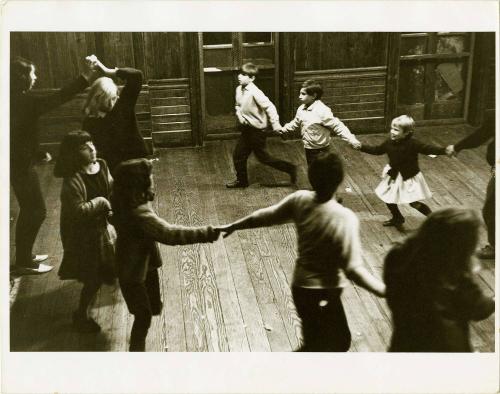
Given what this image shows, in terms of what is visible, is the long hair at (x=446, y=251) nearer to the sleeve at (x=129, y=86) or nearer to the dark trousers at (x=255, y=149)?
the dark trousers at (x=255, y=149)

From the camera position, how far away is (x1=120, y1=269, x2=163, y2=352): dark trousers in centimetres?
315

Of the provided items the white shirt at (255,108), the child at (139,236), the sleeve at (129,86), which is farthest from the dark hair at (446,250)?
the sleeve at (129,86)

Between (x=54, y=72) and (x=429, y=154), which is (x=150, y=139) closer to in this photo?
(x=54, y=72)

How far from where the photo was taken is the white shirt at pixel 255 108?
3729mm

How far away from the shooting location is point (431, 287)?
115 inches

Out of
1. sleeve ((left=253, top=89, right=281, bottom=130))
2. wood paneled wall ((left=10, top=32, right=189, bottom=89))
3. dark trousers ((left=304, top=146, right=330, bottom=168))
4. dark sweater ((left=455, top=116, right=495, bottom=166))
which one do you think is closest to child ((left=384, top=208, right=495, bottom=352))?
dark sweater ((left=455, top=116, right=495, bottom=166))

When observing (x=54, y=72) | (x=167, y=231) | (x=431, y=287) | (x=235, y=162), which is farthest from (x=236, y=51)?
(x=431, y=287)

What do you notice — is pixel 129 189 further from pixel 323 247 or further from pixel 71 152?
pixel 323 247

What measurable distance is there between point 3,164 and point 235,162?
136 cm

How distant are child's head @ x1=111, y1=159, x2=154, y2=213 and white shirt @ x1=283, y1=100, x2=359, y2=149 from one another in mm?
1016

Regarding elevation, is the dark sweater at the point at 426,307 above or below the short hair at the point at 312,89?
below

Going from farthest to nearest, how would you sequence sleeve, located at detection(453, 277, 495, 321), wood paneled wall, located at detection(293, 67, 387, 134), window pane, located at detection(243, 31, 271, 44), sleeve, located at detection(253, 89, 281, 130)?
window pane, located at detection(243, 31, 271, 44) < wood paneled wall, located at detection(293, 67, 387, 134) < sleeve, located at detection(253, 89, 281, 130) < sleeve, located at detection(453, 277, 495, 321)

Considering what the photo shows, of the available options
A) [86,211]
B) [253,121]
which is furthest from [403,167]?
[86,211]

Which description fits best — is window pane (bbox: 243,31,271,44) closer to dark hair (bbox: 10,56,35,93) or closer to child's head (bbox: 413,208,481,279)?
dark hair (bbox: 10,56,35,93)
